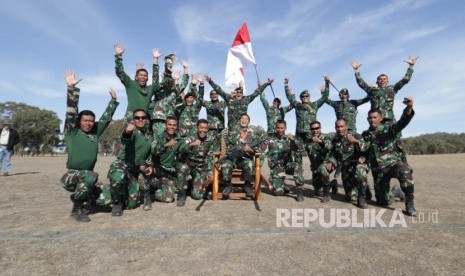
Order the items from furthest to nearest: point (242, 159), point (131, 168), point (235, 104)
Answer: point (235, 104)
point (242, 159)
point (131, 168)

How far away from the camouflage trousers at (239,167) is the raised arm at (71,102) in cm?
315

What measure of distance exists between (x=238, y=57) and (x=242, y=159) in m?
4.85

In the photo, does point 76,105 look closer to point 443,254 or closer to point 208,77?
point 208,77

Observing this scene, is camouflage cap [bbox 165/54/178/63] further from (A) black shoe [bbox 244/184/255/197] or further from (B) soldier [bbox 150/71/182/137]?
(A) black shoe [bbox 244/184/255/197]

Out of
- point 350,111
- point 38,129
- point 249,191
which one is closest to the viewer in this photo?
point 249,191

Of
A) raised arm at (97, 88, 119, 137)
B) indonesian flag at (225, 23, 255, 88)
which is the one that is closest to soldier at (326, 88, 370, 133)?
indonesian flag at (225, 23, 255, 88)

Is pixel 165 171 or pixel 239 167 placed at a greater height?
pixel 239 167

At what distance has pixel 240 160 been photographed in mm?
7086

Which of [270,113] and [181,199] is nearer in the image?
[181,199]

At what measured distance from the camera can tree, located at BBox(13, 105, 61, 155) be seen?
5179 cm

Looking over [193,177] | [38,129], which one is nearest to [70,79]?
[193,177]

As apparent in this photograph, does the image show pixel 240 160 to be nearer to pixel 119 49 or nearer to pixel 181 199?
pixel 181 199

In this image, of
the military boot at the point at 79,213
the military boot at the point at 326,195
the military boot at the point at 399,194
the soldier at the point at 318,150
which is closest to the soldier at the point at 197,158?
the military boot at the point at 79,213

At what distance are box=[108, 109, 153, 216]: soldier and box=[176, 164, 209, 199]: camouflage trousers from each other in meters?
0.78
